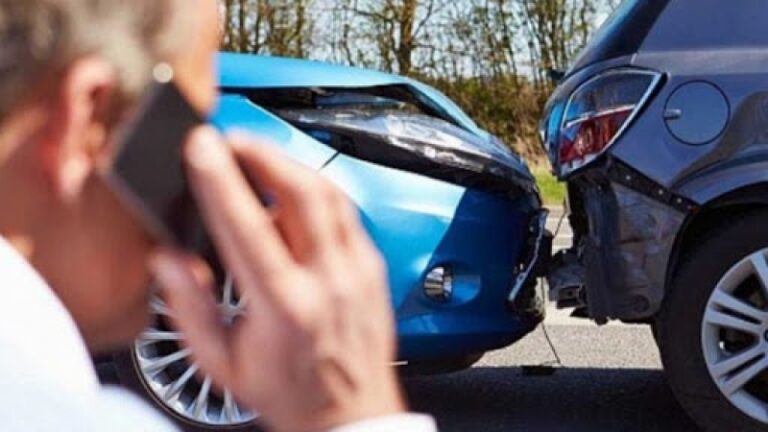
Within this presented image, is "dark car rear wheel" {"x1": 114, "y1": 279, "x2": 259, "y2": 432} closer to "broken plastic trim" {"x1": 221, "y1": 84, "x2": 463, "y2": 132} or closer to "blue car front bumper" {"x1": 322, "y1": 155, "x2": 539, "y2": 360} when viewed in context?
"blue car front bumper" {"x1": 322, "y1": 155, "x2": 539, "y2": 360}

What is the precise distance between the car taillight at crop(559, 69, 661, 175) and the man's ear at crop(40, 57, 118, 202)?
380cm

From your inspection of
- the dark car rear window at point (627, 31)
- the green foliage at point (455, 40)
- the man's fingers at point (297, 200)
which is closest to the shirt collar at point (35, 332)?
the man's fingers at point (297, 200)

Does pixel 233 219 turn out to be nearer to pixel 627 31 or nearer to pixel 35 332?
pixel 35 332

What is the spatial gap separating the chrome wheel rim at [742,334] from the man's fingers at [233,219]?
3780 mm

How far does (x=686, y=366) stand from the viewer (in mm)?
4609

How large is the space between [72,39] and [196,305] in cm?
17

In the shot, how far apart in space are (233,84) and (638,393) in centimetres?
195

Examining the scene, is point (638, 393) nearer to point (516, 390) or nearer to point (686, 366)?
point (516, 390)

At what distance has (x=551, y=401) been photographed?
220 inches

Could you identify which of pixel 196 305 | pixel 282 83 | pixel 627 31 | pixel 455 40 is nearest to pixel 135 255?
pixel 196 305

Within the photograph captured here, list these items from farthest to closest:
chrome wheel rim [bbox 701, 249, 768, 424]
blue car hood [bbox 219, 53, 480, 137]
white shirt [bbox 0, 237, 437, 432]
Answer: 1. blue car hood [bbox 219, 53, 480, 137]
2. chrome wheel rim [bbox 701, 249, 768, 424]
3. white shirt [bbox 0, 237, 437, 432]

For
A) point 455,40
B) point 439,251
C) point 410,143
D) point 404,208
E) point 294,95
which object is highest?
point 294,95

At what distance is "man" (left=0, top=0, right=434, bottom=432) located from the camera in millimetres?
908

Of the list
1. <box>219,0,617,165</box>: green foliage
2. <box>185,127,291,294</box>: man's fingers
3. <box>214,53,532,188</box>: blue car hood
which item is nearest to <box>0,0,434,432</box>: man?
<box>185,127,291,294</box>: man's fingers
